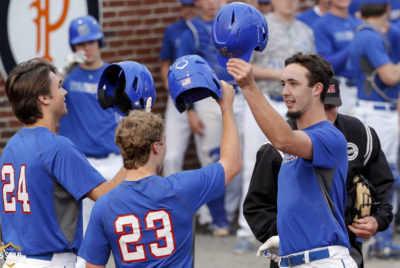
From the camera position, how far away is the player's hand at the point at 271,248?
460cm

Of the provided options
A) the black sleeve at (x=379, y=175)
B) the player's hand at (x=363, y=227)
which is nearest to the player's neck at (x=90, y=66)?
the black sleeve at (x=379, y=175)

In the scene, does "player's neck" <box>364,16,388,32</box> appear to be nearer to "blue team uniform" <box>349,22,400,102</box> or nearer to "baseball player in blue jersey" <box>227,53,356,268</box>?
"blue team uniform" <box>349,22,400,102</box>

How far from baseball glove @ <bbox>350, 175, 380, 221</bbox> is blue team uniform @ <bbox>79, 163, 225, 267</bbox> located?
122 centimetres

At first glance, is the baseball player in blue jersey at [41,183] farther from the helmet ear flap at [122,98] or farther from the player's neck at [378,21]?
the player's neck at [378,21]

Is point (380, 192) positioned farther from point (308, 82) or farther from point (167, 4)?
point (167, 4)

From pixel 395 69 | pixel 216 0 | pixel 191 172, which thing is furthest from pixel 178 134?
pixel 191 172

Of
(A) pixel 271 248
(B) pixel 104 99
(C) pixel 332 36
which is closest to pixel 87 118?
(B) pixel 104 99

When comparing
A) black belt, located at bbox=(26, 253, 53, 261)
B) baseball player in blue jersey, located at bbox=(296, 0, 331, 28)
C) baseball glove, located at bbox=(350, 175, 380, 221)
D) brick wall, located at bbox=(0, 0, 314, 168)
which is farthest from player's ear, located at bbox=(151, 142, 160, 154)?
baseball player in blue jersey, located at bbox=(296, 0, 331, 28)

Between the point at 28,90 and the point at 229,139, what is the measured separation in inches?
47.3

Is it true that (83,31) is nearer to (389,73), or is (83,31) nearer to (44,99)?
(389,73)

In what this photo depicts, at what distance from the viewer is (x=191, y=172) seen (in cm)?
397

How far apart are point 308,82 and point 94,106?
Result: 10.6 feet

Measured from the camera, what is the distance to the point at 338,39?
28.9ft

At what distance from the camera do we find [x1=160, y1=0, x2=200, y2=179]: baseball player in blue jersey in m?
8.78
